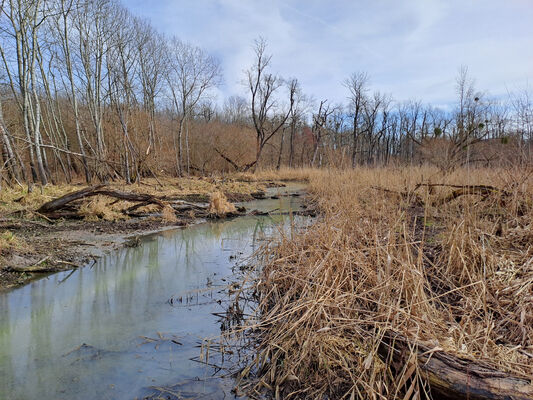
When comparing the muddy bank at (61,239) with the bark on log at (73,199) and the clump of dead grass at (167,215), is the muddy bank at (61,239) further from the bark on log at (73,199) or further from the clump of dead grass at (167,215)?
the bark on log at (73,199)

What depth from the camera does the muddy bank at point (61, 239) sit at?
4.73 meters

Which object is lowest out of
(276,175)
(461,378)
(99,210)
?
(461,378)

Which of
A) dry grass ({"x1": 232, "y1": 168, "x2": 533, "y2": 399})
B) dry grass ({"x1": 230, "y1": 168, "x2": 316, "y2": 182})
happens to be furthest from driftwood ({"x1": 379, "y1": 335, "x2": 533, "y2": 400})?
dry grass ({"x1": 230, "y1": 168, "x2": 316, "y2": 182})

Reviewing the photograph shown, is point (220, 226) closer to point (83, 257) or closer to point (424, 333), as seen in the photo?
point (83, 257)

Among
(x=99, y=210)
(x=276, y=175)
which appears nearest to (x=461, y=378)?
(x=99, y=210)

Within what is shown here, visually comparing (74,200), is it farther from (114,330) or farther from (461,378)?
(461,378)

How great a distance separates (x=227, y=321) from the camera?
3.47 metres

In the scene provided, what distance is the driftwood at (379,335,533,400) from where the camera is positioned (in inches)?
70.3

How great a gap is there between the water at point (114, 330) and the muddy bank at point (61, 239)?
31 centimetres

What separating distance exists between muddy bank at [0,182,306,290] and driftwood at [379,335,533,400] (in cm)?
452

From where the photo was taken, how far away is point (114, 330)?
131 inches

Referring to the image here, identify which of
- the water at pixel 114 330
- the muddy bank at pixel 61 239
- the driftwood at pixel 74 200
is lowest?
the water at pixel 114 330

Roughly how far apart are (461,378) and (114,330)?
288 centimetres

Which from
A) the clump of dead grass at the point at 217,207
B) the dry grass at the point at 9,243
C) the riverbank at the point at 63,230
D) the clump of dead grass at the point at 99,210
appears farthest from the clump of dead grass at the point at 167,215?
the dry grass at the point at 9,243
